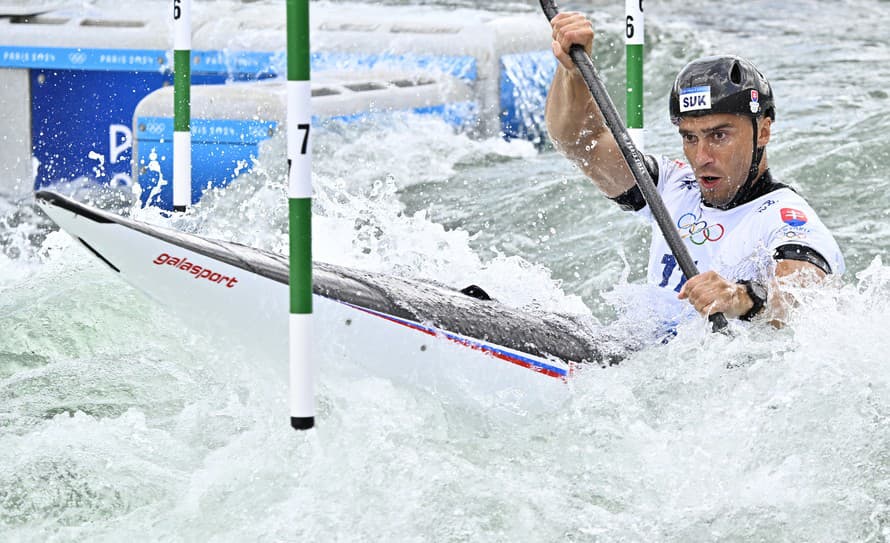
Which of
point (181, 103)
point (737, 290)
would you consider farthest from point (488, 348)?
point (181, 103)

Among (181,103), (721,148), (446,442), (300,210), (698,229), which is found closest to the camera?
(300,210)

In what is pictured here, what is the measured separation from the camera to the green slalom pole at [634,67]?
5410 mm

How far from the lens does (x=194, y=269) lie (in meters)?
3.52

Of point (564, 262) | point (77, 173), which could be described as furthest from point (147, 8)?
point (564, 262)

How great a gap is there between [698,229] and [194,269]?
61.5 inches

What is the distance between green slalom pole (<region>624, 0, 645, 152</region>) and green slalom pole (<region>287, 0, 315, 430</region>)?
2.66 metres

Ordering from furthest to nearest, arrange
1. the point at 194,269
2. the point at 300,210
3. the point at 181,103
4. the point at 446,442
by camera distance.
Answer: the point at 181,103
the point at 446,442
the point at 194,269
the point at 300,210

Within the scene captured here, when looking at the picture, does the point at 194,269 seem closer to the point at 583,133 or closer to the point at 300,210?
the point at 300,210

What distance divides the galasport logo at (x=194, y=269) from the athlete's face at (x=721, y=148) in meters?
1.42

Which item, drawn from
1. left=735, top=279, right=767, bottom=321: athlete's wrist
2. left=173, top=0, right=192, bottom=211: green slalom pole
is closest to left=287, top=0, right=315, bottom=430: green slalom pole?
left=735, top=279, right=767, bottom=321: athlete's wrist

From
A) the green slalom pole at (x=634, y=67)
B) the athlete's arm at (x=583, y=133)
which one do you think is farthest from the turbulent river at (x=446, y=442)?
the green slalom pole at (x=634, y=67)

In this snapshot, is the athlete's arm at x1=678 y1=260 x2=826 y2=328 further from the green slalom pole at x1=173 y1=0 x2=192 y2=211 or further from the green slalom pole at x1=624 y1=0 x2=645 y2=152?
the green slalom pole at x1=173 y1=0 x2=192 y2=211

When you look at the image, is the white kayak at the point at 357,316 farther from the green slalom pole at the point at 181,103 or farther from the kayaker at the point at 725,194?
the green slalom pole at the point at 181,103

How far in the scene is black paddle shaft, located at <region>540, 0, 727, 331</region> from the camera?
12.3ft
